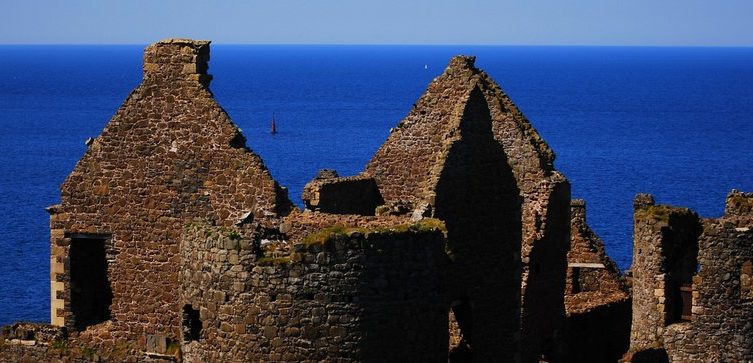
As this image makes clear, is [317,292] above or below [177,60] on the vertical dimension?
below

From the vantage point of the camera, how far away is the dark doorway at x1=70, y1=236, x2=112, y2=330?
96.9 feet

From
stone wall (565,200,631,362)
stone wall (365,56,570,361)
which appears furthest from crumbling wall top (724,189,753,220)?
stone wall (565,200,631,362)

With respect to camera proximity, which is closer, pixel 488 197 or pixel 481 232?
pixel 481 232

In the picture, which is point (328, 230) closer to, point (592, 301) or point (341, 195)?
point (341, 195)

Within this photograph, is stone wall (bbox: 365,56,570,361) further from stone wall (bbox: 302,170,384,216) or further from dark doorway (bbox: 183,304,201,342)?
dark doorway (bbox: 183,304,201,342)

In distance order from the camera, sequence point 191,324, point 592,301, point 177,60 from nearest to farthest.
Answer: point 191,324 → point 177,60 → point 592,301

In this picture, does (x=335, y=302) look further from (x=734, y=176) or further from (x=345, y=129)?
(x=345, y=129)

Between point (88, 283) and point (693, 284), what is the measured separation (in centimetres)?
931

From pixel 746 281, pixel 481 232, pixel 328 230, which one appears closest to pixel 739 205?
pixel 746 281

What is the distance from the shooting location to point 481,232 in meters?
30.3

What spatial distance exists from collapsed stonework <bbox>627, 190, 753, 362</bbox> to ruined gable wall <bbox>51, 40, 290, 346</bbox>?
690 cm

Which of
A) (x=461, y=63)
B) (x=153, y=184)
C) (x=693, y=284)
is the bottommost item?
(x=693, y=284)

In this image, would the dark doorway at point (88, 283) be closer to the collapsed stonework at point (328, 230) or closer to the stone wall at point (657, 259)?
the collapsed stonework at point (328, 230)

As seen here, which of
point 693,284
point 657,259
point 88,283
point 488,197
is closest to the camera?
point 693,284
